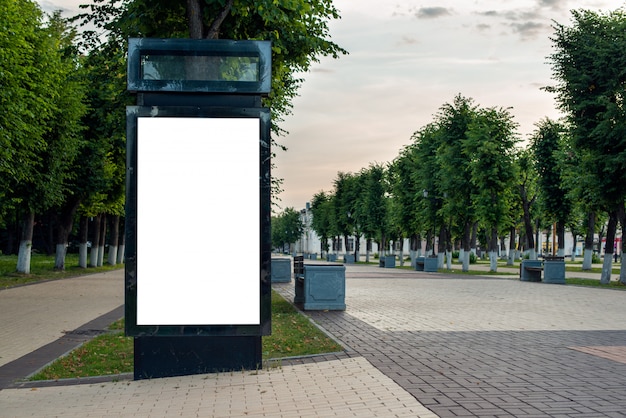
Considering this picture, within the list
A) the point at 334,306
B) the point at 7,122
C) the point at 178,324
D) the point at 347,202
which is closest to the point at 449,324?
the point at 334,306

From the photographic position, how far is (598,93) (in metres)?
29.3

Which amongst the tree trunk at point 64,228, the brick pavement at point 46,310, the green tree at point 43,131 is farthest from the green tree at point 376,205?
the brick pavement at point 46,310

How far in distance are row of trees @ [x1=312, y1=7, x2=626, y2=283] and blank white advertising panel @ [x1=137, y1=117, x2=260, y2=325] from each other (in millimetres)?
22197

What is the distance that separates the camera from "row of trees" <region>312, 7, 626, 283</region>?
2875 centimetres

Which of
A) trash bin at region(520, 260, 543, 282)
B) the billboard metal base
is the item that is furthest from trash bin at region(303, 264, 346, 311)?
trash bin at region(520, 260, 543, 282)

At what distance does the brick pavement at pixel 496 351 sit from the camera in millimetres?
6898

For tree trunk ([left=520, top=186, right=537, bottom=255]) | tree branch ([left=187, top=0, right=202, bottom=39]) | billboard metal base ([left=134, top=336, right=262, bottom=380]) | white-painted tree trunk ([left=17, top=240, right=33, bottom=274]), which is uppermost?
tree branch ([left=187, top=0, right=202, bottom=39])

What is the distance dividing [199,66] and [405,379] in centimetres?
403

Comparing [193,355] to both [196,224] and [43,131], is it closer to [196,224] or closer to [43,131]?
[196,224]

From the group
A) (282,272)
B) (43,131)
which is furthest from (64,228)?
(282,272)

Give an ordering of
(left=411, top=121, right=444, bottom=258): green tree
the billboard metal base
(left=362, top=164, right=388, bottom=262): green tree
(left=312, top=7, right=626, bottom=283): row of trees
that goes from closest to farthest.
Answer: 1. the billboard metal base
2. (left=312, top=7, right=626, bottom=283): row of trees
3. (left=411, top=121, right=444, bottom=258): green tree
4. (left=362, top=164, right=388, bottom=262): green tree

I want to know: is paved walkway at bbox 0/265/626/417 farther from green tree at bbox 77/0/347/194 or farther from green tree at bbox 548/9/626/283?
green tree at bbox 548/9/626/283

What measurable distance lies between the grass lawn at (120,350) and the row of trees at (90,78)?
637 cm

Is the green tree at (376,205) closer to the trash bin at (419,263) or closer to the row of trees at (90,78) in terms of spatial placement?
the trash bin at (419,263)
